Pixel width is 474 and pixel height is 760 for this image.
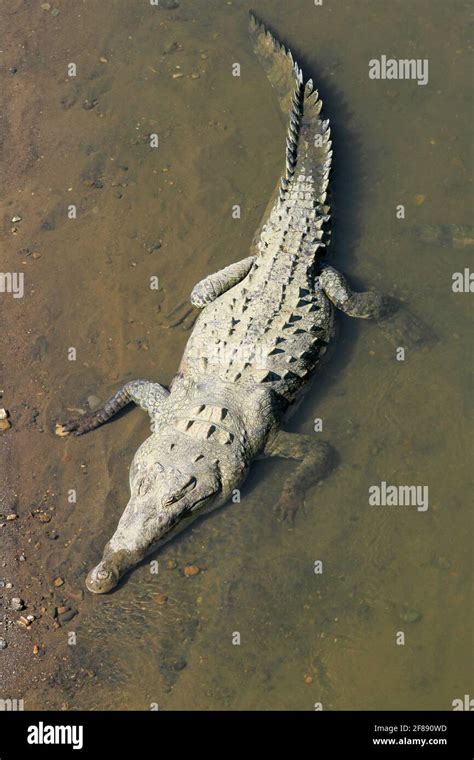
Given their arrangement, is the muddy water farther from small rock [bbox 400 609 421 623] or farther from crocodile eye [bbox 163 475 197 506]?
crocodile eye [bbox 163 475 197 506]

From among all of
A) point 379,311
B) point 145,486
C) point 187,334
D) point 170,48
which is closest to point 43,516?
point 145,486

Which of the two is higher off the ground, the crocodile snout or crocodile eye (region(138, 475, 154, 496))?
crocodile eye (region(138, 475, 154, 496))

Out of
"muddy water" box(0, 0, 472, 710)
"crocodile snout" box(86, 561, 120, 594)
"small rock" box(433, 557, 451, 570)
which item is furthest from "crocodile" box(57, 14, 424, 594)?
"small rock" box(433, 557, 451, 570)

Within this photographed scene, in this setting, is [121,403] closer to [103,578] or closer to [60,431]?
[60,431]

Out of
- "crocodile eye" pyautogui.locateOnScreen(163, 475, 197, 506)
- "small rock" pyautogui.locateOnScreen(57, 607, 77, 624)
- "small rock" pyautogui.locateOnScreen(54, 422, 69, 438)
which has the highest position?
"small rock" pyautogui.locateOnScreen(54, 422, 69, 438)

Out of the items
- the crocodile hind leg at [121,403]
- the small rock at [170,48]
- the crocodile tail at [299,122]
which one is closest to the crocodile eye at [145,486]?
the crocodile hind leg at [121,403]

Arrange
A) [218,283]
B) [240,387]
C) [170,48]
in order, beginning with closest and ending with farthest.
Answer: [240,387] → [218,283] → [170,48]
